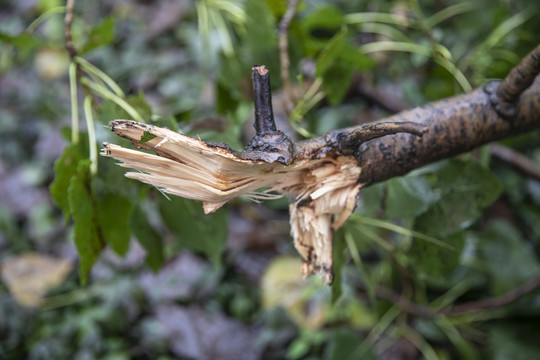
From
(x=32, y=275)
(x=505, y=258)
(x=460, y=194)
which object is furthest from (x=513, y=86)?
(x=32, y=275)

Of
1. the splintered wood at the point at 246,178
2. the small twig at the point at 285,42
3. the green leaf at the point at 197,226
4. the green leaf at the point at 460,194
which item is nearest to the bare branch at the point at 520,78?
the green leaf at the point at 460,194

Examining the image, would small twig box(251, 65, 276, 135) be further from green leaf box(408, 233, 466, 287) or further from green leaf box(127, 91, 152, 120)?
green leaf box(408, 233, 466, 287)

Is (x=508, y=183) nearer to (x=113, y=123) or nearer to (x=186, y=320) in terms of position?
(x=186, y=320)

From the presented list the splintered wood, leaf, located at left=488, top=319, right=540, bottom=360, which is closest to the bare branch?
the splintered wood

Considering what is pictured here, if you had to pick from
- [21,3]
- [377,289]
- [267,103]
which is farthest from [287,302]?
[21,3]

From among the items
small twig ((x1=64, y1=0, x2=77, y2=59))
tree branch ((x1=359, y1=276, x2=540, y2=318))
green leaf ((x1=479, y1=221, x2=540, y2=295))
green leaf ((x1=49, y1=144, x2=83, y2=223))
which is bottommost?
tree branch ((x1=359, y1=276, x2=540, y2=318))
